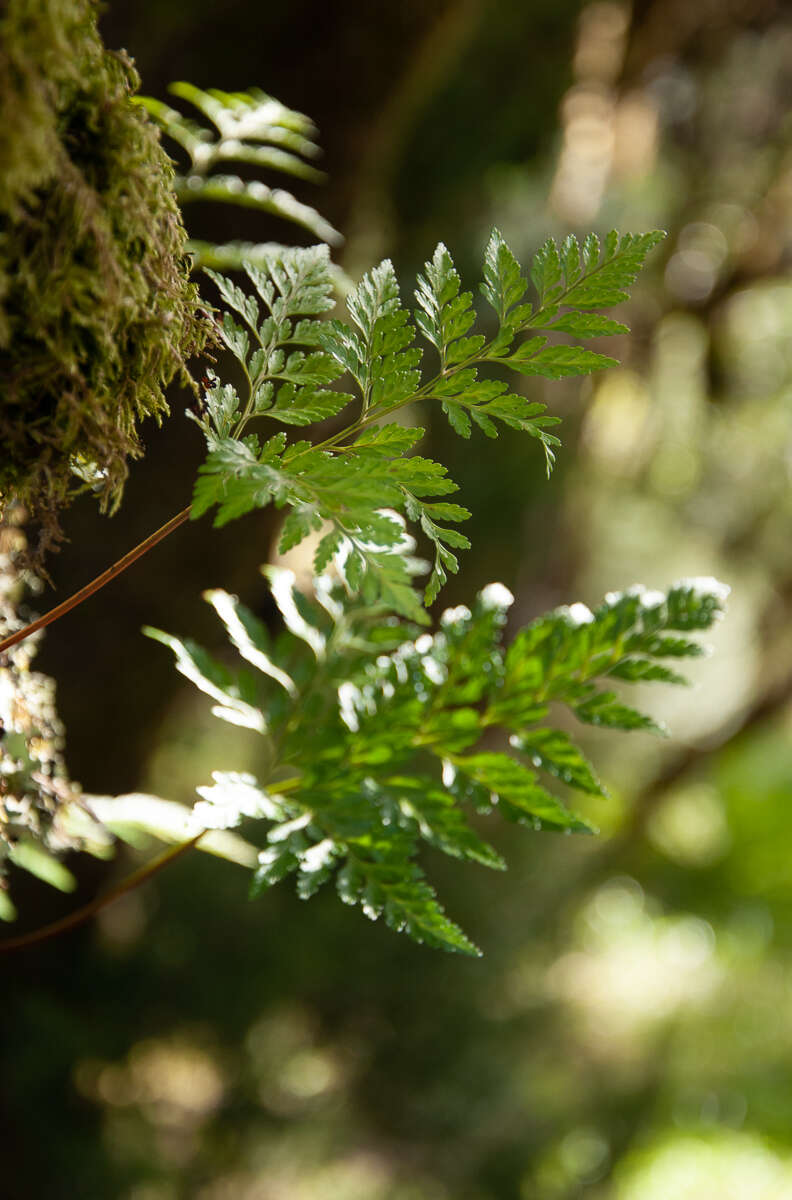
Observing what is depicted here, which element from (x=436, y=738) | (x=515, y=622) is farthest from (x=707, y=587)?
(x=515, y=622)

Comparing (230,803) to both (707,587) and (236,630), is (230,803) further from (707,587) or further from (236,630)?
(707,587)

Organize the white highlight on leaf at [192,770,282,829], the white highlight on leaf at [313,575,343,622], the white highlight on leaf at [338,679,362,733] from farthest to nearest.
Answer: the white highlight on leaf at [313,575,343,622] → the white highlight on leaf at [338,679,362,733] → the white highlight on leaf at [192,770,282,829]

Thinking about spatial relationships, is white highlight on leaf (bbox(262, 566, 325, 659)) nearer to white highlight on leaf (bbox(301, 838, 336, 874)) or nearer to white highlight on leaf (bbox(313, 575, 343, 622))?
white highlight on leaf (bbox(313, 575, 343, 622))

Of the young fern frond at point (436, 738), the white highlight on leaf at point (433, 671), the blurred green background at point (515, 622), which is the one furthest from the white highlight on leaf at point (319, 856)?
the blurred green background at point (515, 622)

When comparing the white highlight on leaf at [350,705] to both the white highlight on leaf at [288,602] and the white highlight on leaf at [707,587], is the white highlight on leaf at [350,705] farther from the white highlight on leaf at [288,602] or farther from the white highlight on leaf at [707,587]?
the white highlight on leaf at [707,587]

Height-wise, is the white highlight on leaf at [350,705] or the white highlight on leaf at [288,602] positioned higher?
the white highlight on leaf at [288,602]

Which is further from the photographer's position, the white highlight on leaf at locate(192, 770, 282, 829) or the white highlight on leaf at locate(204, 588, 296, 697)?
the white highlight on leaf at locate(204, 588, 296, 697)

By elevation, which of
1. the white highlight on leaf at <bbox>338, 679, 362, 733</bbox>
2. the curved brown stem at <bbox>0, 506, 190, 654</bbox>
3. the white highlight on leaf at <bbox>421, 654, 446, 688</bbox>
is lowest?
the curved brown stem at <bbox>0, 506, 190, 654</bbox>

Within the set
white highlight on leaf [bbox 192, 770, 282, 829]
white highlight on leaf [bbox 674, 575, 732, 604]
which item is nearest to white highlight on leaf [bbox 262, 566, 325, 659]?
white highlight on leaf [bbox 192, 770, 282, 829]
